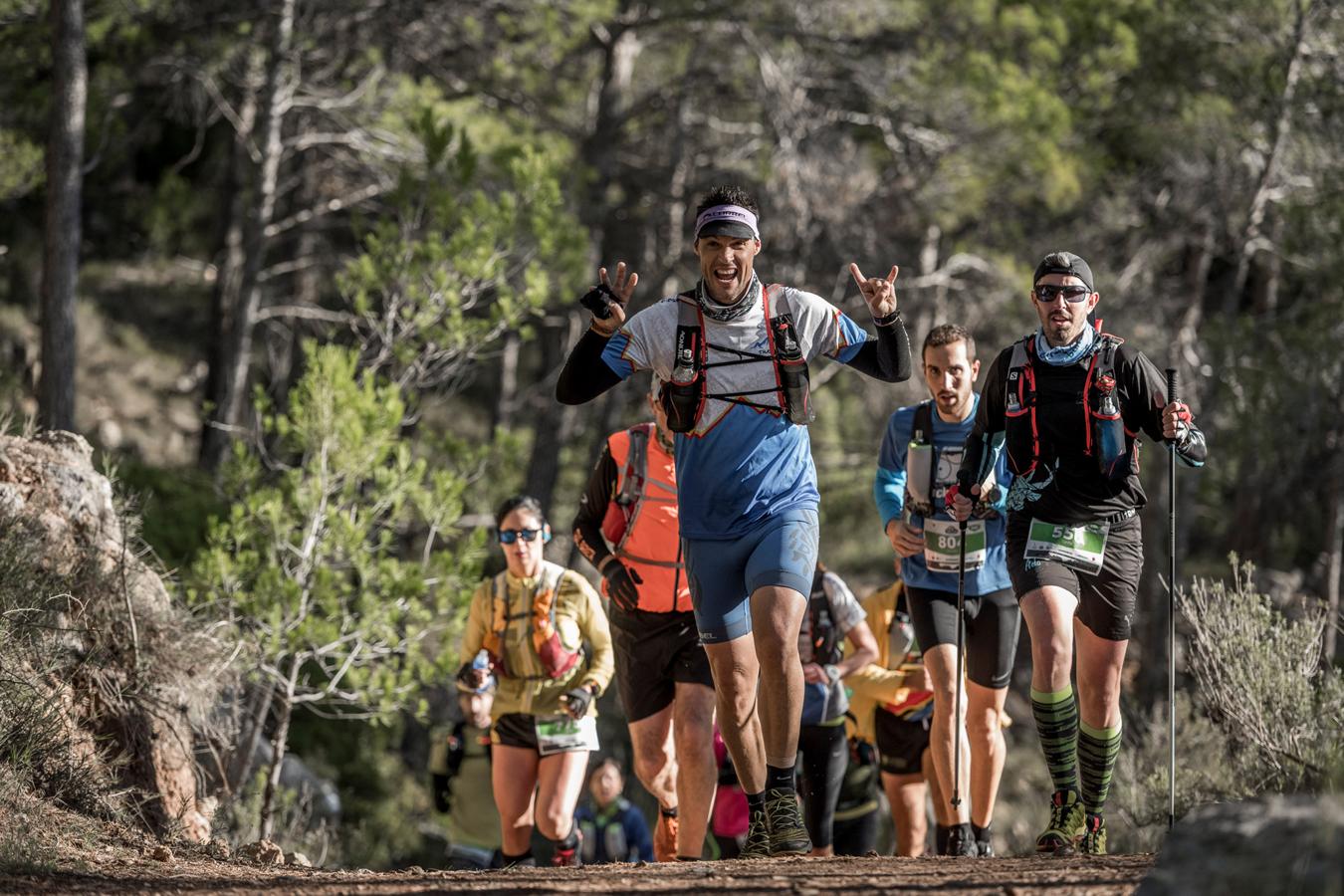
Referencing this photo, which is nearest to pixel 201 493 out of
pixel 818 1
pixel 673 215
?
pixel 673 215

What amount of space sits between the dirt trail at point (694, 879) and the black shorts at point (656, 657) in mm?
1669

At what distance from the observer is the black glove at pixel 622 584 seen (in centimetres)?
727

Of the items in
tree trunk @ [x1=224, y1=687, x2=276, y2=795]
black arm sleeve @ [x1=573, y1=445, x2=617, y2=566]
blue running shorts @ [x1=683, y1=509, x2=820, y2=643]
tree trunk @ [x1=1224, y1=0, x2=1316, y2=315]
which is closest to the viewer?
blue running shorts @ [x1=683, y1=509, x2=820, y2=643]

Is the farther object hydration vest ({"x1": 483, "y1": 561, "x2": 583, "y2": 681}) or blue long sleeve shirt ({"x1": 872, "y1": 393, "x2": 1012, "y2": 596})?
hydration vest ({"x1": 483, "y1": 561, "x2": 583, "y2": 681})

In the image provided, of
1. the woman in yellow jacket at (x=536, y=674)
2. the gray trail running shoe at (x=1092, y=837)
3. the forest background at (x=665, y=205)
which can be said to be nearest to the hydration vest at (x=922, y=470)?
the gray trail running shoe at (x=1092, y=837)

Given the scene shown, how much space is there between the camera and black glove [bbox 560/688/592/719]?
779 centimetres

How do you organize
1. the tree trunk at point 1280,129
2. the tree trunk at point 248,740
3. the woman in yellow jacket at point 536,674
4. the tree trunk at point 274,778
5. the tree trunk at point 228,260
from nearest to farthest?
the woman in yellow jacket at point 536,674 < the tree trunk at point 274,778 < the tree trunk at point 248,740 < the tree trunk at point 1280,129 < the tree trunk at point 228,260

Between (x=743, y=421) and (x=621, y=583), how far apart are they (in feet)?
5.62

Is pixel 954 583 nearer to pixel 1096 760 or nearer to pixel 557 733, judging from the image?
pixel 1096 760

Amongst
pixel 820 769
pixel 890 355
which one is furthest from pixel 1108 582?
pixel 820 769

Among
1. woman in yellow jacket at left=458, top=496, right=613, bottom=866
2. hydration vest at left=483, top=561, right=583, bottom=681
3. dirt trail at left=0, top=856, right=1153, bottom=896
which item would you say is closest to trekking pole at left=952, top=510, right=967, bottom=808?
dirt trail at left=0, top=856, right=1153, bottom=896

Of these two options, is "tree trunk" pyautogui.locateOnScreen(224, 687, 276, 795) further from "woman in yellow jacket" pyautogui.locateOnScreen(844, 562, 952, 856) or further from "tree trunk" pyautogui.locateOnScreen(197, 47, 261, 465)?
"tree trunk" pyautogui.locateOnScreen(197, 47, 261, 465)

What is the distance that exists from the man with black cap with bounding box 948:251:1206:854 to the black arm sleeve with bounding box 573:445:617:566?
2.02 m

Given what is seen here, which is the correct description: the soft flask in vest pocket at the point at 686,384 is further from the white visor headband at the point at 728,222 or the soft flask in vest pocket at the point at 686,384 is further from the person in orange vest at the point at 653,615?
the person in orange vest at the point at 653,615
